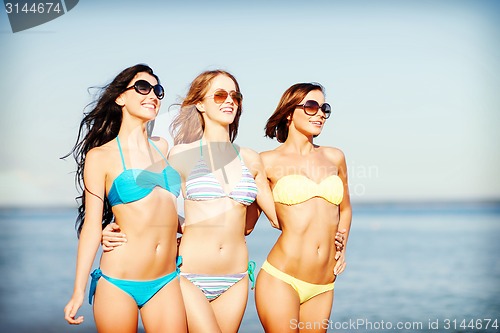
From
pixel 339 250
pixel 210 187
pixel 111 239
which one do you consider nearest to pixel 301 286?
pixel 339 250

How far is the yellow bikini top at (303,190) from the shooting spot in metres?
6.20

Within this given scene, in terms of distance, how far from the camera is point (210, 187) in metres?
5.62

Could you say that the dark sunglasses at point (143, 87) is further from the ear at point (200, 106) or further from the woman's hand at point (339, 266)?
the woman's hand at point (339, 266)

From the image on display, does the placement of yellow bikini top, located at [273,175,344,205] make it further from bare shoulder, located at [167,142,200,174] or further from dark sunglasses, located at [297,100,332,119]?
bare shoulder, located at [167,142,200,174]

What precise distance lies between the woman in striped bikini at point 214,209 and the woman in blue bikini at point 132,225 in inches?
8.8

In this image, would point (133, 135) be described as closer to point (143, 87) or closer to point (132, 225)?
point (143, 87)

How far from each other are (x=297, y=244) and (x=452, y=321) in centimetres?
835

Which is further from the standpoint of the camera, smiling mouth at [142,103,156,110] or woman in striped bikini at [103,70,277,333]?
woman in striped bikini at [103,70,277,333]

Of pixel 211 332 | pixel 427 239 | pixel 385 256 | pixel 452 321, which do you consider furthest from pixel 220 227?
pixel 427 239

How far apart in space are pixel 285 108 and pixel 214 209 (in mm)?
1481

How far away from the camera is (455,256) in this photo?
84.2 ft

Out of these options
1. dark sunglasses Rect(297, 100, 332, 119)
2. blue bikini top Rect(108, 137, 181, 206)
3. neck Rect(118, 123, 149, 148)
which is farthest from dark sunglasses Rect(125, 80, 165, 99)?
dark sunglasses Rect(297, 100, 332, 119)

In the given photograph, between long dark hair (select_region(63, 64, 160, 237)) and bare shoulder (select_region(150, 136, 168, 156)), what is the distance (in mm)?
319

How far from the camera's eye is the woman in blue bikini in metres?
5.02
